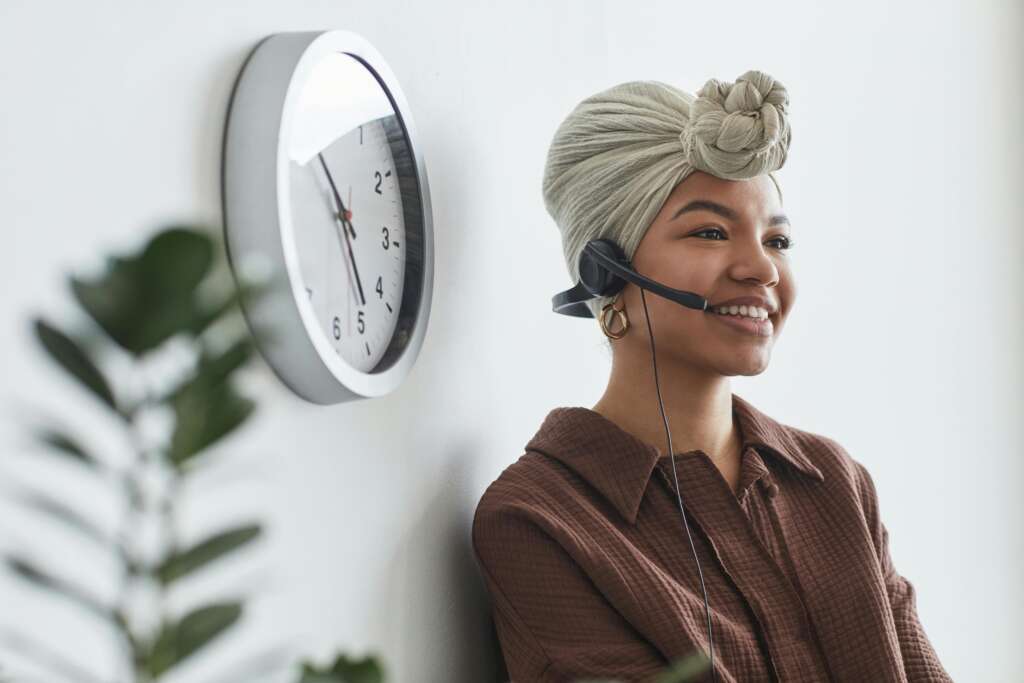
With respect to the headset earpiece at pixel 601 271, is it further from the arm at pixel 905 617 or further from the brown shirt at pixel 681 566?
the arm at pixel 905 617

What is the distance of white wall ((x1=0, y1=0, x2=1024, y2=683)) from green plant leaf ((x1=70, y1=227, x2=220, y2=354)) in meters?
0.29

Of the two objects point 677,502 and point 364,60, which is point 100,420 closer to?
point 364,60

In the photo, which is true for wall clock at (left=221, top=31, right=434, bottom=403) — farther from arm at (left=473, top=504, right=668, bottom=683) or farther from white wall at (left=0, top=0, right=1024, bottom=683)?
arm at (left=473, top=504, right=668, bottom=683)

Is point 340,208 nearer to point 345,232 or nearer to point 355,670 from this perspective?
point 345,232

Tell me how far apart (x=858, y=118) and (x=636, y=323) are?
1.16m

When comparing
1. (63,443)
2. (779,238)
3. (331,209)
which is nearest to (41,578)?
(63,443)

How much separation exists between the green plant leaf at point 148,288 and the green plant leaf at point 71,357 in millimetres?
18

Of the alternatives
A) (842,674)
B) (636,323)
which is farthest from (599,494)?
(842,674)

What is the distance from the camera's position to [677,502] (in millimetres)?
1137

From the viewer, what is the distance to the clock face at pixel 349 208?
831 mm

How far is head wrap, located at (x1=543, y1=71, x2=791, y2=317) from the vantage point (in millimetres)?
1075

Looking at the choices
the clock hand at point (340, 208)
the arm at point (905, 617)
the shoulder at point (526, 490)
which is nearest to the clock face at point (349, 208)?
the clock hand at point (340, 208)

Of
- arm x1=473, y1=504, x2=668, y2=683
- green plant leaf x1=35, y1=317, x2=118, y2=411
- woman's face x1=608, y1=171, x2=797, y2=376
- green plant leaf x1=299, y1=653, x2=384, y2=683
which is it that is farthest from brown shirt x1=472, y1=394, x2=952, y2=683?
green plant leaf x1=35, y1=317, x2=118, y2=411

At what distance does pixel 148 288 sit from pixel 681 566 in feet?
3.01
